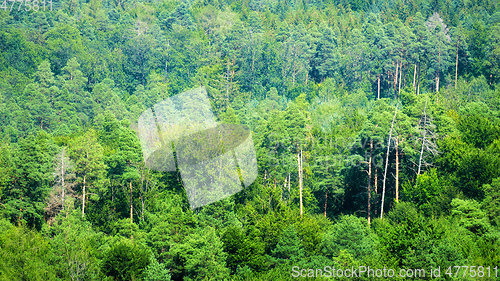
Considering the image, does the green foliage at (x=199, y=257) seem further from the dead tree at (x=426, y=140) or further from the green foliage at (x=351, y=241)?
the dead tree at (x=426, y=140)

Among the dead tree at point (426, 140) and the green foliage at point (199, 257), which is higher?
the dead tree at point (426, 140)

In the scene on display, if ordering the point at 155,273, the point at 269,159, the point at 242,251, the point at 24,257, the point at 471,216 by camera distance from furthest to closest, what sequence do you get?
1. the point at 269,159
2. the point at 471,216
3. the point at 242,251
4. the point at 155,273
5. the point at 24,257

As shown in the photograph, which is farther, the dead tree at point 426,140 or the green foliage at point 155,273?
the dead tree at point 426,140

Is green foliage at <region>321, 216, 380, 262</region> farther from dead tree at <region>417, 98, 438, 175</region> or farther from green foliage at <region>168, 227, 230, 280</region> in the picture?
dead tree at <region>417, 98, 438, 175</region>

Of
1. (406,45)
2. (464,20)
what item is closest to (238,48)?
(406,45)

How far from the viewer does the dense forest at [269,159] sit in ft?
139

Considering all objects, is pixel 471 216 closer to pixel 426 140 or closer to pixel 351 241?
pixel 426 140

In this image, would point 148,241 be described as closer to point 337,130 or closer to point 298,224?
point 298,224

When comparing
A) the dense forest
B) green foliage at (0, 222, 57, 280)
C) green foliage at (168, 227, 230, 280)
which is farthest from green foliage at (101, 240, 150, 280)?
green foliage at (0, 222, 57, 280)

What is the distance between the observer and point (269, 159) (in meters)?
61.2

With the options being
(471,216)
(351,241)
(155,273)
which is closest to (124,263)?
(155,273)

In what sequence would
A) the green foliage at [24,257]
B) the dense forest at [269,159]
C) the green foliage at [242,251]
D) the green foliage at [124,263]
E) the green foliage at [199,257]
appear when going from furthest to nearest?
1. the green foliage at [242,251]
2. the dense forest at [269,159]
3. the green foliage at [199,257]
4. the green foliage at [124,263]
5. the green foliage at [24,257]

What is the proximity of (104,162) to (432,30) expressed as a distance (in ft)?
233

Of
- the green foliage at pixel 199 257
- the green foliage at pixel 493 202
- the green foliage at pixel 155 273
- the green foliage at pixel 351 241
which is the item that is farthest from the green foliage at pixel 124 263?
the green foliage at pixel 493 202
